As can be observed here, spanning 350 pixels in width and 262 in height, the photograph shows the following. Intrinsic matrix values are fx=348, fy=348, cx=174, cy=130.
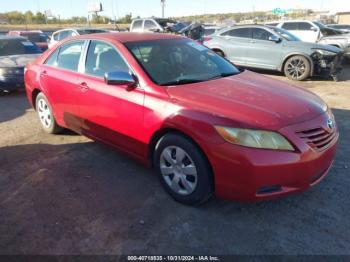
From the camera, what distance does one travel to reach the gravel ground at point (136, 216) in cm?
281

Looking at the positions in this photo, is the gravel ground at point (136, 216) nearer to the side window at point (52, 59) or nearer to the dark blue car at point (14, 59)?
the side window at point (52, 59)

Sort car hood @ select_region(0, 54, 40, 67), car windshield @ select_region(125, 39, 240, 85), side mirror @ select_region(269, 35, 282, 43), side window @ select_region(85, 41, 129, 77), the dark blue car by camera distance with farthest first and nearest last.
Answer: side mirror @ select_region(269, 35, 282, 43) → car hood @ select_region(0, 54, 40, 67) → the dark blue car → side window @ select_region(85, 41, 129, 77) → car windshield @ select_region(125, 39, 240, 85)

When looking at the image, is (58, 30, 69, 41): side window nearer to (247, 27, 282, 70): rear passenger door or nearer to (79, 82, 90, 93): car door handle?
(247, 27, 282, 70): rear passenger door

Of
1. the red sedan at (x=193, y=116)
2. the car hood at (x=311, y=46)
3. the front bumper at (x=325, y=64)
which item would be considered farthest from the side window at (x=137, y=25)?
the red sedan at (x=193, y=116)

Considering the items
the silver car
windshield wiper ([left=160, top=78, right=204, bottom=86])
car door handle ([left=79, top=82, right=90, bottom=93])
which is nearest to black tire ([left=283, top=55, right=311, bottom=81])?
the silver car

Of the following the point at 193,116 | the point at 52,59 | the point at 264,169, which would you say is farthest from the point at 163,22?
the point at 264,169

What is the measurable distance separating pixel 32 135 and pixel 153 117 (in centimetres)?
291

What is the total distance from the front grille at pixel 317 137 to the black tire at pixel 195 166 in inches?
33.2

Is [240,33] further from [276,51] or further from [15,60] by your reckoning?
[15,60]

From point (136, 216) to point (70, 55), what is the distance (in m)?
2.58

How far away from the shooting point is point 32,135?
215 inches

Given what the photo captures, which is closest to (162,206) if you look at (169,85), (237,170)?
(237,170)

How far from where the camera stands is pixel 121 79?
11.7 ft

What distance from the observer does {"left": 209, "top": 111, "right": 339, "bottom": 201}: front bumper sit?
9.12 feet
